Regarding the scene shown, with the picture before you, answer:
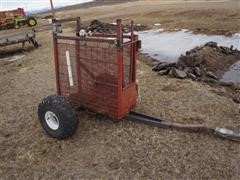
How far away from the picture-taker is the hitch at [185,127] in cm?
422

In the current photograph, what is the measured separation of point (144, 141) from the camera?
14.3 feet

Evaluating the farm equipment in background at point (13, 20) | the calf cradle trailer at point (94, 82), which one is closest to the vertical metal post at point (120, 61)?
the calf cradle trailer at point (94, 82)

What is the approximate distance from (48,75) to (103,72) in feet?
12.5

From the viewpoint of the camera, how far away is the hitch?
422 centimetres

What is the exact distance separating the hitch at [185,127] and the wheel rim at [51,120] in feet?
3.47

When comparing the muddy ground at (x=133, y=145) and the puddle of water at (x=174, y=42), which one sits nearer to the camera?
the muddy ground at (x=133, y=145)

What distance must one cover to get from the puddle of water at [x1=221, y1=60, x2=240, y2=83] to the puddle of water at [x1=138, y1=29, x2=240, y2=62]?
5.31 feet

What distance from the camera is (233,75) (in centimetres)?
779

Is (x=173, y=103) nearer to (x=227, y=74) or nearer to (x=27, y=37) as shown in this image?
(x=227, y=74)

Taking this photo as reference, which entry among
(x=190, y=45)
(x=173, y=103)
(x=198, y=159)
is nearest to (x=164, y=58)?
(x=190, y=45)

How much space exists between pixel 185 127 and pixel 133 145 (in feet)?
2.56

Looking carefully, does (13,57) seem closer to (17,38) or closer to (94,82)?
(17,38)

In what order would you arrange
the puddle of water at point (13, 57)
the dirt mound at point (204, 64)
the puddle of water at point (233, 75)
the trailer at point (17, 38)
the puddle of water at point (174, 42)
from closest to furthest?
1. the dirt mound at point (204, 64)
2. the puddle of water at point (233, 75)
3. the puddle of water at point (174, 42)
4. the puddle of water at point (13, 57)
5. the trailer at point (17, 38)

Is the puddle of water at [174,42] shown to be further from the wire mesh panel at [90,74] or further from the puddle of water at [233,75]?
the wire mesh panel at [90,74]
